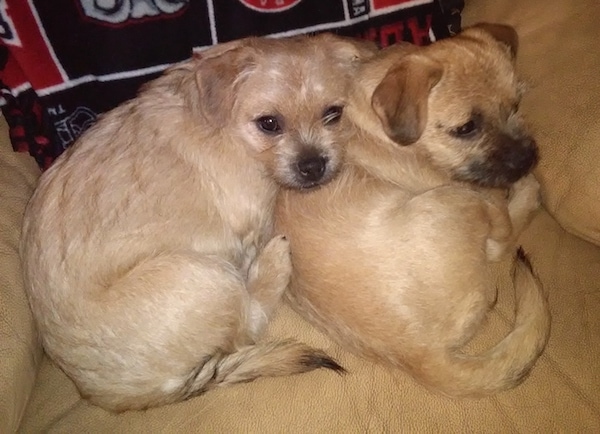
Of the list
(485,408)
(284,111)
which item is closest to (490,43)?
(284,111)

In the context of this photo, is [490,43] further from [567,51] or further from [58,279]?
[58,279]

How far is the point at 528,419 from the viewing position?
2139 mm

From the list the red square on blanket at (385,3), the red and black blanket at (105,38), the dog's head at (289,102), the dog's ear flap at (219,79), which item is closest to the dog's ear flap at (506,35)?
the red and black blanket at (105,38)

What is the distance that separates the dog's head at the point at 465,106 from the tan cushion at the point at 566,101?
0.08m

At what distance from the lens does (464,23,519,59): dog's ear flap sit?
2.54m

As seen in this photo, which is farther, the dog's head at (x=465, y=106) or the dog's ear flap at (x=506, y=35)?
the dog's ear flap at (x=506, y=35)

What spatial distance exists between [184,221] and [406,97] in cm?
102

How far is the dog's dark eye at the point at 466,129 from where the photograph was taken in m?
2.46

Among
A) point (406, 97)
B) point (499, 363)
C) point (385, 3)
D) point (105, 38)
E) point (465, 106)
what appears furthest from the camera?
point (385, 3)

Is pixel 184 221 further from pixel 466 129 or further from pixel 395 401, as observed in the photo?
pixel 466 129

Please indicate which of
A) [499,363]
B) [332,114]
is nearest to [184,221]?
[332,114]

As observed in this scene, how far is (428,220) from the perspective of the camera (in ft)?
7.84

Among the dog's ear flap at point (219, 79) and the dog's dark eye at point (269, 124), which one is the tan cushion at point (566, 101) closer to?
the dog's dark eye at point (269, 124)

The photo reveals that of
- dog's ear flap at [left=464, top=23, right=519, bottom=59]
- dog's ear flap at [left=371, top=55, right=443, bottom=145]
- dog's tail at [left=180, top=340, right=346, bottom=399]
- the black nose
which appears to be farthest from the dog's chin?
dog's tail at [left=180, top=340, right=346, bottom=399]
